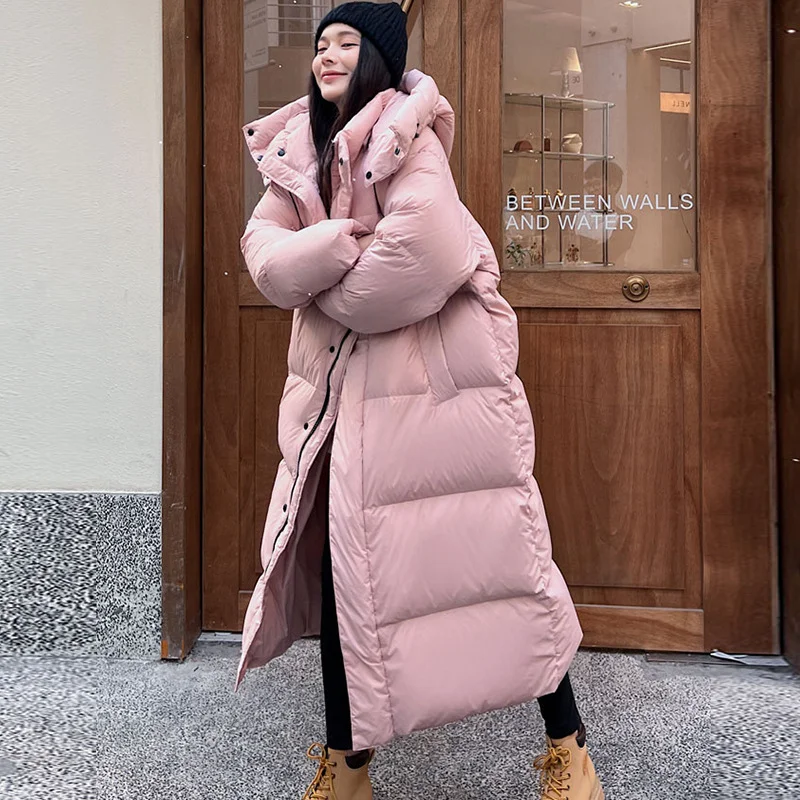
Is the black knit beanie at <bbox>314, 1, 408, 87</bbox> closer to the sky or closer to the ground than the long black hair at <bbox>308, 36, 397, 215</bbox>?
closer to the sky

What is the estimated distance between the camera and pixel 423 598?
1812 mm

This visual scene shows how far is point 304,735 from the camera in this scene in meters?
2.35

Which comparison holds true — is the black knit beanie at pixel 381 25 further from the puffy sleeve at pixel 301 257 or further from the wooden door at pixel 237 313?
the wooden door at pixel 237 313

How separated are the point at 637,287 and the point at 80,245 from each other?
6.22 ft

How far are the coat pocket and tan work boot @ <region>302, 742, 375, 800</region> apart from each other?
0.83m

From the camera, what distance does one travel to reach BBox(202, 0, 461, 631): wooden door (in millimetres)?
2959

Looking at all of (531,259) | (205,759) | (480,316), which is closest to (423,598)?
(480,316)

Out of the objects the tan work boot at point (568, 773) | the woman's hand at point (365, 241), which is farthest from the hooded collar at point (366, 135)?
the tan work boot at point (568, 773)

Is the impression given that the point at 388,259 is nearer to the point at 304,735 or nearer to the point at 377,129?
the point at 377,129

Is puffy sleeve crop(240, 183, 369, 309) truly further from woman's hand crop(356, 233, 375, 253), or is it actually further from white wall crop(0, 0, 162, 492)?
white wall crop(0, 0, 162, 492)

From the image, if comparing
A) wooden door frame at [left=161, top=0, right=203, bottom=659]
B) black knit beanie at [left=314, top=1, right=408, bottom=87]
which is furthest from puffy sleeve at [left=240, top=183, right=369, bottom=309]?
wooden door frame at [left=161, top=0, right=203, bottom=659]

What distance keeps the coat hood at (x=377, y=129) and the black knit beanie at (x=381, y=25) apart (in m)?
0.07

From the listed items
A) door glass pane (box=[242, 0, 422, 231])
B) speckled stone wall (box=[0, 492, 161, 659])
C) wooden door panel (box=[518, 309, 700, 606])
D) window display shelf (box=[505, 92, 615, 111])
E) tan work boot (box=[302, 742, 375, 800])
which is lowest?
tan work boot (box=[302, 742, 375, 800])

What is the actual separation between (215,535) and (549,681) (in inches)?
59.2
